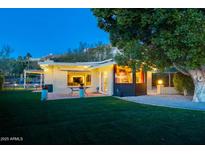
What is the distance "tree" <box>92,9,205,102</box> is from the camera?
6992mm

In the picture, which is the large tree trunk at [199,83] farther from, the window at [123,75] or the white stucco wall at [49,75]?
the white stucco wall at [49,75]

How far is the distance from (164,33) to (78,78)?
11.4m

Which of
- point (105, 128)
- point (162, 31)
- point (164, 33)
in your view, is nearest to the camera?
point (105, 128)

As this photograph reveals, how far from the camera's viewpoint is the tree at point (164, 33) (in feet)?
22.9

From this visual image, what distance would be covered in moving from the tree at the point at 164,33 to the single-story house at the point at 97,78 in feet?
14.6

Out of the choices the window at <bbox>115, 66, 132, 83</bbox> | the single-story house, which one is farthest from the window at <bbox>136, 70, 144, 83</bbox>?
the window at <bbox>115, 66, 132, 83</bbox>

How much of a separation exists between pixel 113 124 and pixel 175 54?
3.55 metres

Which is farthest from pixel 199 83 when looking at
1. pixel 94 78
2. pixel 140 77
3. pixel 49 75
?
pixel 49 75

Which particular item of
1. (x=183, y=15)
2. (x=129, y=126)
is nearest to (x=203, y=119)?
(x=129, y=126)

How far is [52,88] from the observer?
1714 centimetres

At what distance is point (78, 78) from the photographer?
1806 cm

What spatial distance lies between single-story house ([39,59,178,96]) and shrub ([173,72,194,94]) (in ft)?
6.85

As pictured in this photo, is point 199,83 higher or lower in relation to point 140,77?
lower

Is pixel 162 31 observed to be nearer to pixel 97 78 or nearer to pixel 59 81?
pixel 97 78
